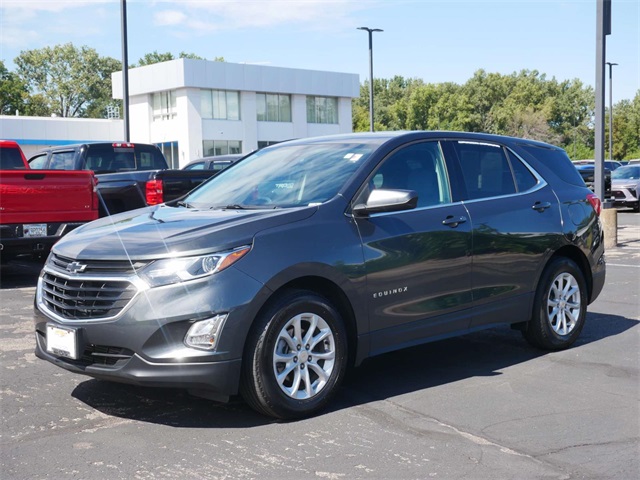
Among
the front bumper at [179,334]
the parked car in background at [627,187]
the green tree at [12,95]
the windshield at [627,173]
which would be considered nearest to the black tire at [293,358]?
the front bumper at [179,334]

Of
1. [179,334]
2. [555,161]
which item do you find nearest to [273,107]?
[555,161]

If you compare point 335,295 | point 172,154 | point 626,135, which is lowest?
point 335,295

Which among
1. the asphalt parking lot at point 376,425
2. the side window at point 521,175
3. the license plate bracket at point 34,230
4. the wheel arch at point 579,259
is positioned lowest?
the asphalt parking lot at point 376,425

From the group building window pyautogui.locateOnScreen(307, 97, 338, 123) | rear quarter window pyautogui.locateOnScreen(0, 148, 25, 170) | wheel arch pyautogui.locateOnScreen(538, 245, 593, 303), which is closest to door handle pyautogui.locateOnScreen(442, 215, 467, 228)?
wheel arch pyautogui.locateOnScreen(538, 245, 593, 303)

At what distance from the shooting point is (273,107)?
62.0 meters

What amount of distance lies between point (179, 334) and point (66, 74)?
10651 cm

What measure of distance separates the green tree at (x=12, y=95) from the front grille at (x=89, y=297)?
302ft

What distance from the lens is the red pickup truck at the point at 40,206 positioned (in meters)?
10.4

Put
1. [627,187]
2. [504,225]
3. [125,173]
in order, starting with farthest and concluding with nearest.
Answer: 1. [627,187]
2. [125,173]
3. [504,225]

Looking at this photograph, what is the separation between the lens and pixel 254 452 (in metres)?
4.50

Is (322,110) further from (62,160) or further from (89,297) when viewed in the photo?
(89,297)

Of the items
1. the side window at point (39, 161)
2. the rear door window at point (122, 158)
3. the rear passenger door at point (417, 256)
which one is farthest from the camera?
the side window at point (39, 161)

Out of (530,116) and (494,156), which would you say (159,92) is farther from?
(494,156)

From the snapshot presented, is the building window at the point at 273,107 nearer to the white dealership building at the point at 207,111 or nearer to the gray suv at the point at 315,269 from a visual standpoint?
the white dealership building at the point at 207,111
